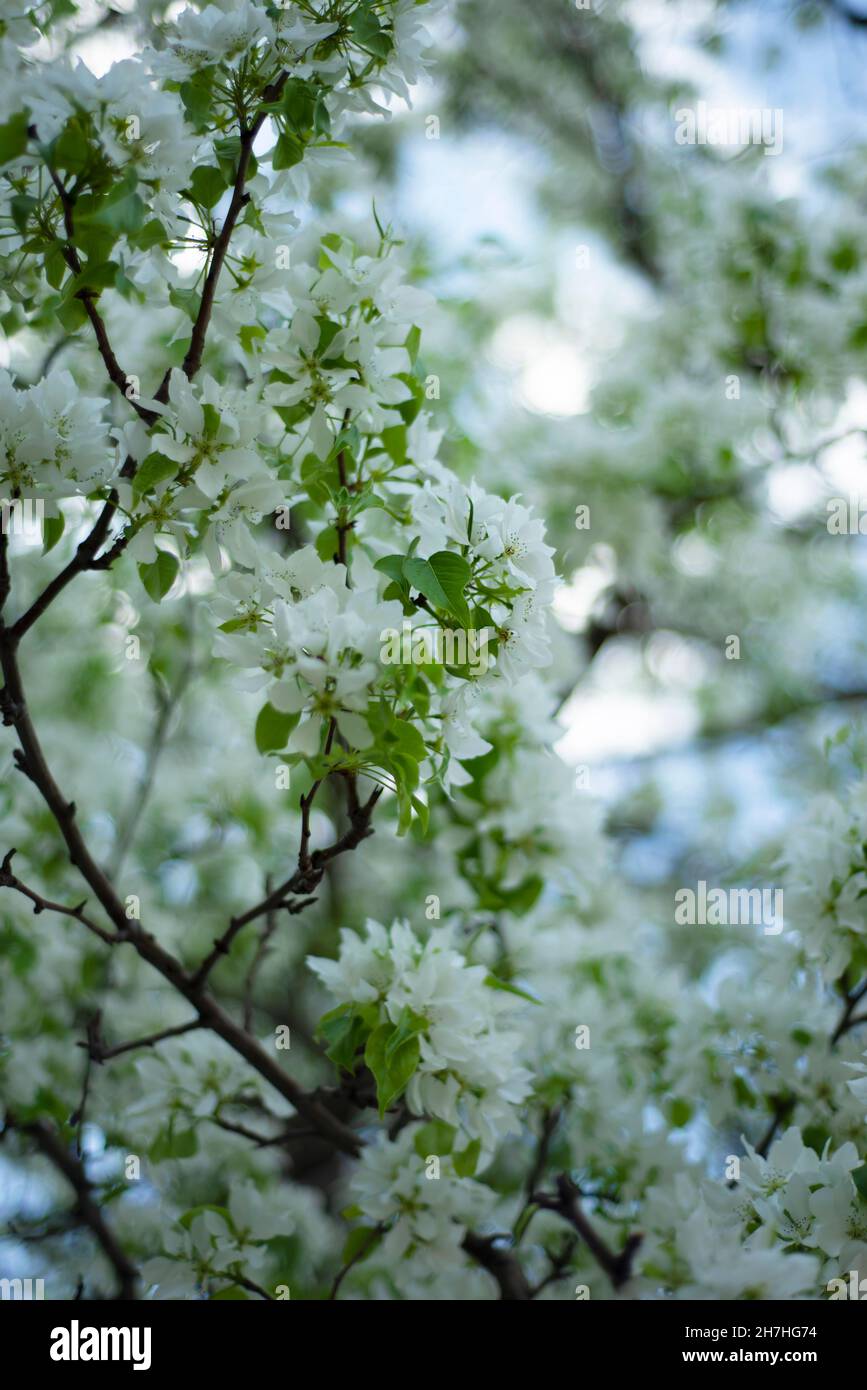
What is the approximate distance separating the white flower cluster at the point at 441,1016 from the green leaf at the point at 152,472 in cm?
50

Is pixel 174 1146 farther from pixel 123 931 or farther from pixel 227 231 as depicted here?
pixel 227 231

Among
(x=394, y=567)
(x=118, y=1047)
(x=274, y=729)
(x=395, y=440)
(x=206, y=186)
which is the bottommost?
(x=118, y=1047)

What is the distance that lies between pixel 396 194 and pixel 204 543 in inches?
103

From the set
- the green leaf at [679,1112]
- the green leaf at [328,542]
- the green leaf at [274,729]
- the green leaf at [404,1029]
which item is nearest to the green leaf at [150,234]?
the green leaf at [328,542]

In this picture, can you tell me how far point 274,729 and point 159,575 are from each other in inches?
8.8

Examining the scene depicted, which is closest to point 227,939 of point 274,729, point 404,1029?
point 404,1029

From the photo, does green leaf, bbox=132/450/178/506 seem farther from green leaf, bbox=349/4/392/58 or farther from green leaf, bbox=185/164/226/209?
green leaf, bbox=349/4/392/58

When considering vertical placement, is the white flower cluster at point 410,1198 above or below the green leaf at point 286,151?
below

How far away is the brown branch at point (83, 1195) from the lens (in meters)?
1.53

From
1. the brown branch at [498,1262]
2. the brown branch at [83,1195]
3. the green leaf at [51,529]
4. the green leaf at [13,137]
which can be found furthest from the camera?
the brown branch at [83,1195]

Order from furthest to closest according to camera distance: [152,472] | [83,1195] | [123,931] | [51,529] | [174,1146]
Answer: [83,1195]
[174,1146]
[123,931]
[51,529]
[152,472]

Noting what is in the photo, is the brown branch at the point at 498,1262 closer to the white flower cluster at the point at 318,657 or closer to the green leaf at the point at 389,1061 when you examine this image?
the green leaf at the point at 389,1061

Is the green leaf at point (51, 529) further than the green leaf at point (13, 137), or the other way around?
the green leaf at point (51, 529)

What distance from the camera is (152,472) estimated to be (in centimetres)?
94
